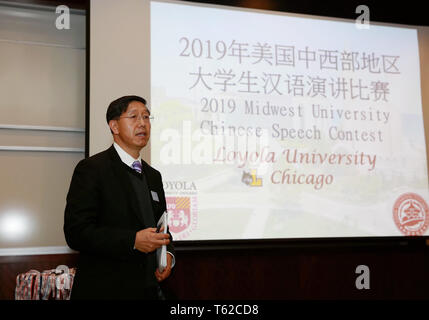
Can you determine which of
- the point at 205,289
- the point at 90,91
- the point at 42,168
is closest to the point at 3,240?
the point at 42,168

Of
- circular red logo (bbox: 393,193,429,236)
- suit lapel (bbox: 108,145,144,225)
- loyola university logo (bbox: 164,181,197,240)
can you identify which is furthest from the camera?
circular red logo (bbox: 393,193,429,236)

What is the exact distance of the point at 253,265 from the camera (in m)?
2.80

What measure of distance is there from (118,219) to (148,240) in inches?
7.2

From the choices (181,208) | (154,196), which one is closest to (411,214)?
(181,208)

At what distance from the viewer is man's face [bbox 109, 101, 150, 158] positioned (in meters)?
1.65

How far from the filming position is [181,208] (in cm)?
267

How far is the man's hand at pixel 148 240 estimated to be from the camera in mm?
1424

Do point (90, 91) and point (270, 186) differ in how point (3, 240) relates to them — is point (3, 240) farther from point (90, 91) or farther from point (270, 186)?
point (270, 186)

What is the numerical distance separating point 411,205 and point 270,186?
1148mm

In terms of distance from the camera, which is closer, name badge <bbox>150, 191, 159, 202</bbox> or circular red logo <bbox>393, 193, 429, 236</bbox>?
name badge <bbox>150, 191, 159, 202</bbox>

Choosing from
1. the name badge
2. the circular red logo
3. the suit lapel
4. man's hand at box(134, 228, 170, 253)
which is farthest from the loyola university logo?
the circular red logo

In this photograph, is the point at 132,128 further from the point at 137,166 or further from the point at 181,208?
the point at 181,208

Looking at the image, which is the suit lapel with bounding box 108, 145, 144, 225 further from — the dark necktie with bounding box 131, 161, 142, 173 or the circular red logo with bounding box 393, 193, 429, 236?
the circular red logo with bounding box 393, 193, 429, 236

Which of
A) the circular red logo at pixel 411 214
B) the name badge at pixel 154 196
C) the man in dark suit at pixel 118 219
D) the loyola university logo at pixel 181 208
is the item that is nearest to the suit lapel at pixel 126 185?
the man in dark suit at pixel 118 219
